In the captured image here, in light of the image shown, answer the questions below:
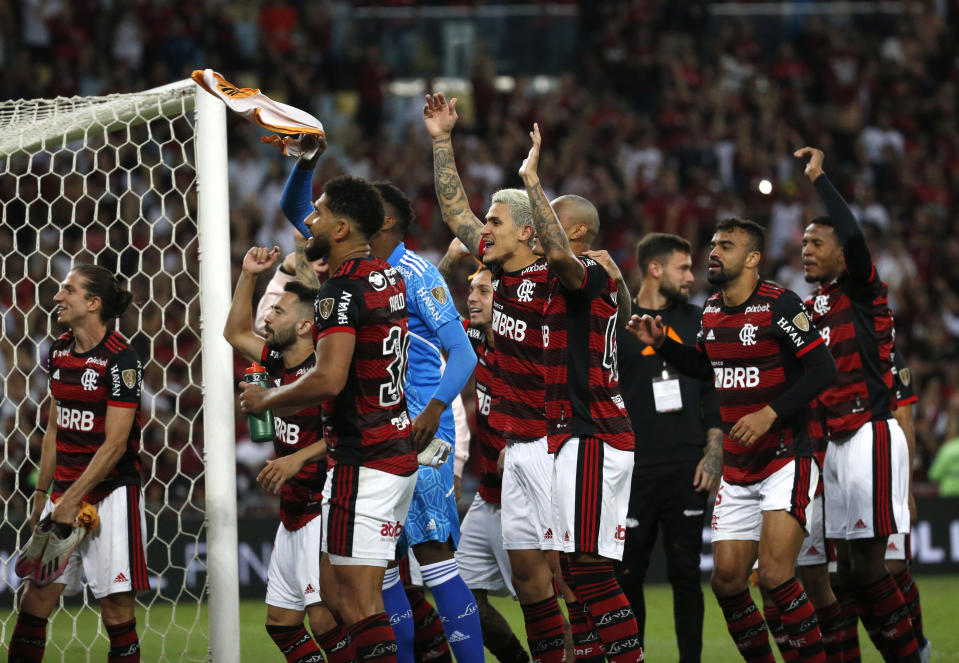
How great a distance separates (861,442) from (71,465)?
13.2 ft

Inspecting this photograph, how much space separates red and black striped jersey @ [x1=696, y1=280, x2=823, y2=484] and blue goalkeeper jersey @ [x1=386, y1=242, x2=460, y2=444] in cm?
134

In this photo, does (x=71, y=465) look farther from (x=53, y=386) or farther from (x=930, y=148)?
(x=930, y=148)

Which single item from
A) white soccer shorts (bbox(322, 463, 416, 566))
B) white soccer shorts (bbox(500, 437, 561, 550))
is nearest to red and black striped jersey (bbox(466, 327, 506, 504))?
white soccer shorts (bbox(500, 437, 561, 550))

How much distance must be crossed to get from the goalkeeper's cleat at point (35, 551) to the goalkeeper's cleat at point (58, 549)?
18mm

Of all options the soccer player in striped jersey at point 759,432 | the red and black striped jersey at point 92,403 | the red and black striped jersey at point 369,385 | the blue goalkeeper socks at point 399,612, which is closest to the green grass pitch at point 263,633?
the red and black striped jersey at point 92,403

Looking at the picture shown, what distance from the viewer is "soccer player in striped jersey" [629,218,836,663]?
555 cm

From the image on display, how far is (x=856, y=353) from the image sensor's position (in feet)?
20.9

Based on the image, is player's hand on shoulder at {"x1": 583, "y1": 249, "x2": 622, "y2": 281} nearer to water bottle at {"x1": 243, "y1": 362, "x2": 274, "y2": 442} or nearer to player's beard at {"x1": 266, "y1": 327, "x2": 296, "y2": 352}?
player's beard at {"x1": 266, "y1": 327, "x2": 296, "y2": 352}

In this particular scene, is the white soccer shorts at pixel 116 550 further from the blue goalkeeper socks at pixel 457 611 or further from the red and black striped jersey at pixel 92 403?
the blue goalkeeper socks at pixel 457 611

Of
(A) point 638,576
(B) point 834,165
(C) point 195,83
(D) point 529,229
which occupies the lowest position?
(A) point 638,576

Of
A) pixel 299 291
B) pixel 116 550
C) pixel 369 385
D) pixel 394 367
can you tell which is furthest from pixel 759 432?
pixel 116 550

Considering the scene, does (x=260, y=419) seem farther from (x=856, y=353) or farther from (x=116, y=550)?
(x=856, y=353)

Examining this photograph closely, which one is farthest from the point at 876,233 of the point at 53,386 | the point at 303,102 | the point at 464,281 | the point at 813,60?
the point at 53,386

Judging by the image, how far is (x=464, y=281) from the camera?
13508mm
